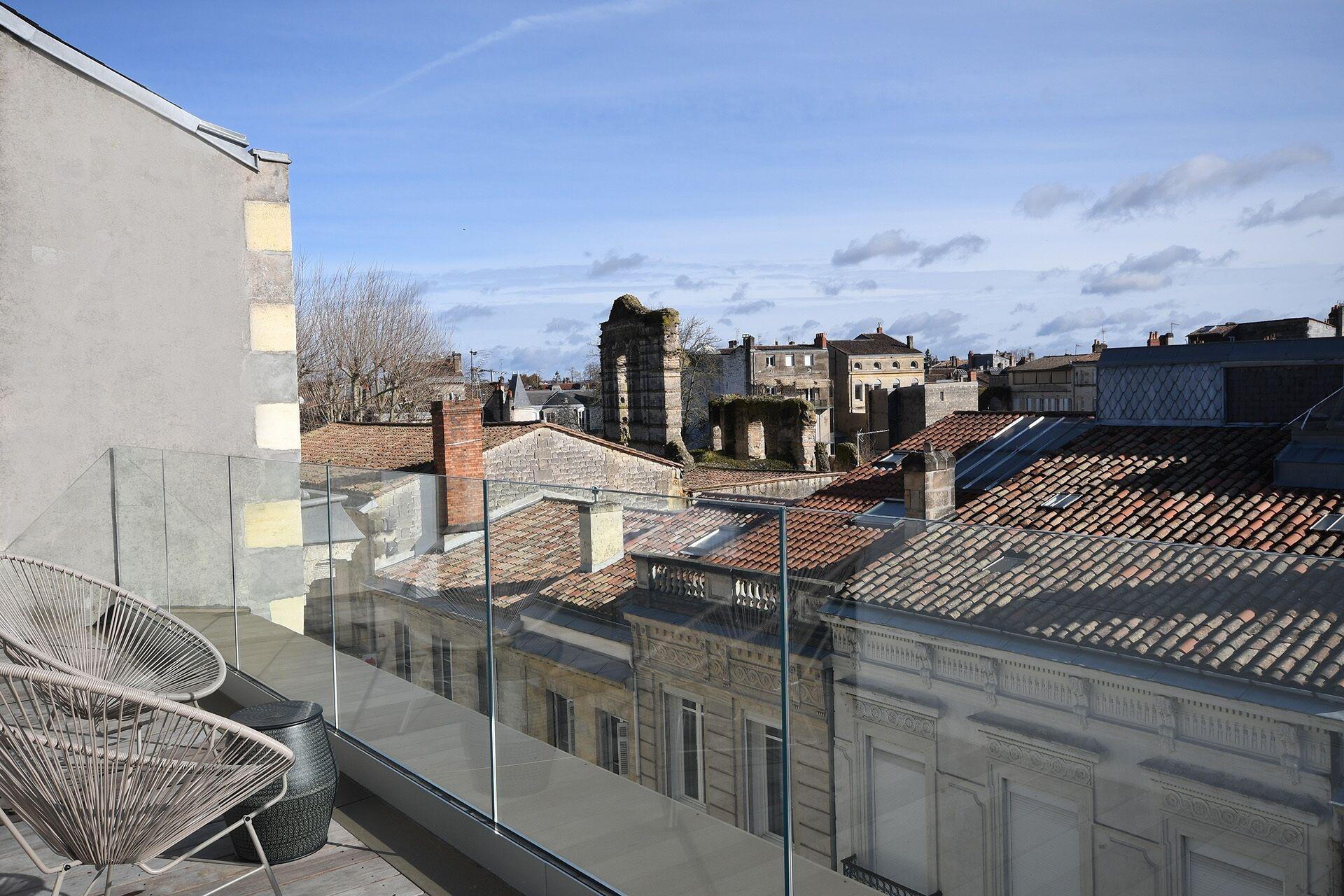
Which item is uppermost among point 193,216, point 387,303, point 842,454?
point 387,303

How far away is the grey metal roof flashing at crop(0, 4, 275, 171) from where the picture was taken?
4672 mm

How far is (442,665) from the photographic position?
3.27 m

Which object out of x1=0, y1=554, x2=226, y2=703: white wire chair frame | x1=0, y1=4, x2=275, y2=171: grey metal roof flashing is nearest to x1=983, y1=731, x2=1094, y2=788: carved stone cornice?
x1=0, y1=554, x2=226, y2=703: white wire chair frame

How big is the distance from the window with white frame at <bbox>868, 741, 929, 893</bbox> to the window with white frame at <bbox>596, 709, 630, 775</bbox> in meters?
0.75

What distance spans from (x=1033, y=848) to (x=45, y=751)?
1.96m

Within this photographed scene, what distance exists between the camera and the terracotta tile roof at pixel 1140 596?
1404 millimetres

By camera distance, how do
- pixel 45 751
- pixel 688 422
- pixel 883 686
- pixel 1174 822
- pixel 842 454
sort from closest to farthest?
pixel 1174 822 → pixel 883 686 → pixel 45 751 → pixel 842 454 → pixel 688 422

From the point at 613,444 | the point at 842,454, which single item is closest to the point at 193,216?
the point at 613,444

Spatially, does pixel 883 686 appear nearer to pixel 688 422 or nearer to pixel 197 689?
pixel 197 689

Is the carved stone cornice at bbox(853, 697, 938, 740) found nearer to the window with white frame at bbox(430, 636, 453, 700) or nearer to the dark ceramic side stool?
the window with white frame at bbox(430, 636, 453, 700)

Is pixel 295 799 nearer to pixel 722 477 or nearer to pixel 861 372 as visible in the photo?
pixel 722 477

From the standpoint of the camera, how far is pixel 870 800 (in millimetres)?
1942

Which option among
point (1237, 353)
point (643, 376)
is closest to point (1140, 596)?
point (1237, 353)

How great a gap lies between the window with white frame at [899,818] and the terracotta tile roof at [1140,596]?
0.94 feet
